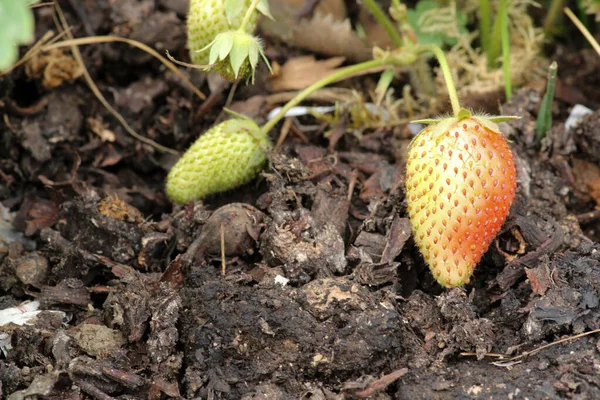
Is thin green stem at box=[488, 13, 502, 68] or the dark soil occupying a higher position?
thin green stem at box=[488, 13, 502, 68]

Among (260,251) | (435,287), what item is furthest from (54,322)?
(435,287)

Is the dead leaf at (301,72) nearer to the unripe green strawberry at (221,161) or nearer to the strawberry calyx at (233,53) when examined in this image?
the unripe green strawberry at (221,161)

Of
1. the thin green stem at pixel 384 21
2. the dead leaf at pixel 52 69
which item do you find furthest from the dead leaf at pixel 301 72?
the dead leaf at pixel 52 69

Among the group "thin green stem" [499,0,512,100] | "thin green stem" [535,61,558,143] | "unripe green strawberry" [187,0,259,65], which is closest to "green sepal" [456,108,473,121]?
"thin green stem" [535,61,558,143]

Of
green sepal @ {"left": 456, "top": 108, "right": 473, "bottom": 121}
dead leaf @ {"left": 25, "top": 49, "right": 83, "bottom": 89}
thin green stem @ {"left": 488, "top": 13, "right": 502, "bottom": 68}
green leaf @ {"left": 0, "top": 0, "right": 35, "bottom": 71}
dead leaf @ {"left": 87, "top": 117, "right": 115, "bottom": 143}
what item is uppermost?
green leaf @ {"left": 0, "top": 0, "right": 35, "bottom": 71}

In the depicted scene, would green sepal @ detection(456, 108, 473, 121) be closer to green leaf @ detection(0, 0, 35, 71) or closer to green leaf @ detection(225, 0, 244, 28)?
green leaf @ detection(225, 0, 244, 28)

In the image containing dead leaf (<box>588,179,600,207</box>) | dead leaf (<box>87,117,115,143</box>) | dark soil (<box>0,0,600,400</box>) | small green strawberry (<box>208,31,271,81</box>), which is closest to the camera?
dark soil (<box>0,0,600,400</box>)
